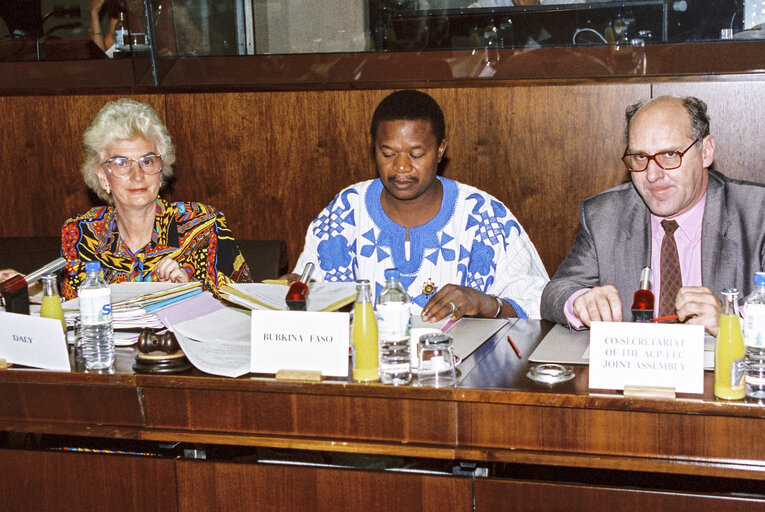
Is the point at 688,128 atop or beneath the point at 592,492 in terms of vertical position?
atop

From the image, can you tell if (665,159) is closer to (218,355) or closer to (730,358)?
(730,358)

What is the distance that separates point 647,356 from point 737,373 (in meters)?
0.15

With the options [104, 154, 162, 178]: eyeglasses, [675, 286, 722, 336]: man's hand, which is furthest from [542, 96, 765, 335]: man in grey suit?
[104, 154, 162, 178]: eyeglasses

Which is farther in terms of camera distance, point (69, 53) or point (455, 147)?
point (69, 53)

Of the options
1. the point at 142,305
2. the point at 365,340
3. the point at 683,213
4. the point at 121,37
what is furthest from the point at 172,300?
the point at 121,37

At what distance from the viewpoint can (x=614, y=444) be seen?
1.38 metres

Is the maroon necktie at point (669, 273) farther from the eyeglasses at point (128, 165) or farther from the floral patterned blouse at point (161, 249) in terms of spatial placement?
the eyeglasses at point (128, 165)

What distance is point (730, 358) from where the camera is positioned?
1.36 metres

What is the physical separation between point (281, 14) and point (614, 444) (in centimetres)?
265

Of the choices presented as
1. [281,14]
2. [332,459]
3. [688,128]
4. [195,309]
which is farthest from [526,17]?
[332,459]

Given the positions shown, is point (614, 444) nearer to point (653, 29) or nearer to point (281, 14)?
point (653, 29)

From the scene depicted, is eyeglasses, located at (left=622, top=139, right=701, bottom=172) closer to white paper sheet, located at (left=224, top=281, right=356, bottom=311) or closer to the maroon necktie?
the maroon necktie

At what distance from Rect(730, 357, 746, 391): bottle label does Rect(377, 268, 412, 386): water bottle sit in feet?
1.87

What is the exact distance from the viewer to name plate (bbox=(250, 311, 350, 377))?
1.51 meters
